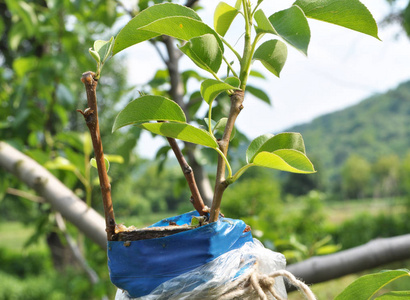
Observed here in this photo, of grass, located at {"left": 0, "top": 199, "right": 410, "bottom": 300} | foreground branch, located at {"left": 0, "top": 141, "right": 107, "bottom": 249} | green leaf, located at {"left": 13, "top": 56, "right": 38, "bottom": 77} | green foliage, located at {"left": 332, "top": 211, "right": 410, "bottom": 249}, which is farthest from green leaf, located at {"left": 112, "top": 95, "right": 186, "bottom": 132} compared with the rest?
green foliage, located at {"left": 332, "top": 211, "right": 410, "bottom": 249}

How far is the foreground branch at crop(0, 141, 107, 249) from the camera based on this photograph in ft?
1.82

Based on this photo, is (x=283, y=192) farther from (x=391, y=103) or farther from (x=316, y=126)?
(x=391, y=103)

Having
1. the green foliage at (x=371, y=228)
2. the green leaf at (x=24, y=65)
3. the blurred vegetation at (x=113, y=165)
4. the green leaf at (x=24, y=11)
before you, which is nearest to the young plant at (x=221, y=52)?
the blurred vegetation at (x=113, y=165)

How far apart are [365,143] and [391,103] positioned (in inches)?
103

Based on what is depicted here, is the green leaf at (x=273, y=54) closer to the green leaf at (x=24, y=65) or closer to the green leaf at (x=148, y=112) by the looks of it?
the green leaf at (x=148, y=112)

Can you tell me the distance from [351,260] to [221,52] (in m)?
0.50

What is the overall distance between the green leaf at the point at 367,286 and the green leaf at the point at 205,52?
0.53 feet

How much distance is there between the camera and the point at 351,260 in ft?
2.06

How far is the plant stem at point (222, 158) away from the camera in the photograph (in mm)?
231

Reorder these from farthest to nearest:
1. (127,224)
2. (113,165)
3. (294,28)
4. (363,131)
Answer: (363,131)
(113,165)
(127,224)
(294,28)

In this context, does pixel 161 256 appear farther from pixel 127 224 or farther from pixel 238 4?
pixel 127 224

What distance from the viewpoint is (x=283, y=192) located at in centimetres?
2050

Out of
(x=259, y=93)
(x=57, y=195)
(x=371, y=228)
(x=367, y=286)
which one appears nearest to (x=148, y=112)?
(x=367, y=286)

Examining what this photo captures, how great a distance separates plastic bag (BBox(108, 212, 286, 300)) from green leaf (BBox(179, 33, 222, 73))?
0.09 meters
